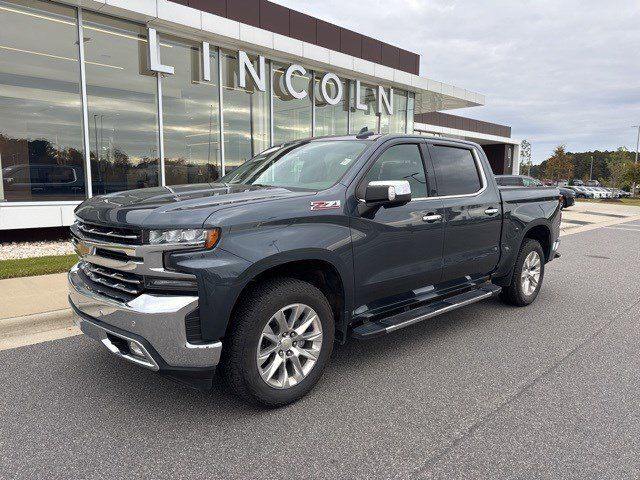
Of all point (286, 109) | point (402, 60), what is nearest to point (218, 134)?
point (286, 109)

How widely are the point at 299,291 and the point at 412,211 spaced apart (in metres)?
1.38

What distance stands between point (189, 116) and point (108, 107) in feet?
6.90

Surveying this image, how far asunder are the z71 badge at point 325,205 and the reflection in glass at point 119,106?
9.01 meters

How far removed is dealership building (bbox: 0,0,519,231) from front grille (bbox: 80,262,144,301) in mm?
7546

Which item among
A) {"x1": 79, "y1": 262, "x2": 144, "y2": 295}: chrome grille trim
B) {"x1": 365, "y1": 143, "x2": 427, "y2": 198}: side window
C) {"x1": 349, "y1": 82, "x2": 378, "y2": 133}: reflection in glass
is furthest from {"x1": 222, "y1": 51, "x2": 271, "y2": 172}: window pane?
{"x1": 79, "y1": 262, "x2": 144, "y2": 295}: chrome grille trim

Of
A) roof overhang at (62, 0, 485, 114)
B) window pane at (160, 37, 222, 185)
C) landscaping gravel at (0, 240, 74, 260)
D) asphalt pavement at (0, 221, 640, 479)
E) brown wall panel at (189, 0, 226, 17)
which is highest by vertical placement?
brown wall panel at (189, 0, 226, 17)

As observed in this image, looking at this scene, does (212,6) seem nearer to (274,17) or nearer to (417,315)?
(274,17)

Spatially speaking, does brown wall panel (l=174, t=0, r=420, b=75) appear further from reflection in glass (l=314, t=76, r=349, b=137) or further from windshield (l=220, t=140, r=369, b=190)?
windshield (l=220, t=140, r=369, b=190)

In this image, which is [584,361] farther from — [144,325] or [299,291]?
[144,325]

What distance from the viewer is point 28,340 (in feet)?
14.9

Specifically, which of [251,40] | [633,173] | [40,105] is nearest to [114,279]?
[40,105]

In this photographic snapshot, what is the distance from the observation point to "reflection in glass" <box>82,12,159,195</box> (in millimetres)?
10766

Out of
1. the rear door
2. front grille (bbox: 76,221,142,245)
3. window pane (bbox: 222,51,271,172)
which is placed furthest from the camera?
window pane (bbox: 222,51,271,172)

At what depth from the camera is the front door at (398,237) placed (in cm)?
366
